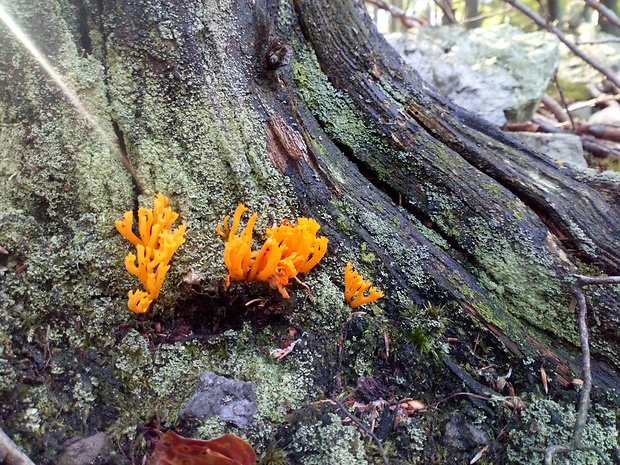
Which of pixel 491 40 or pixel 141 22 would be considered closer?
pixel 141 22

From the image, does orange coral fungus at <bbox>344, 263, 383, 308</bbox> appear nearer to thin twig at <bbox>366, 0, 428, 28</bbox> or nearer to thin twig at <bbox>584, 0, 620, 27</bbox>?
thin twig at <bbox>584, 0, 620, 27</bbox>

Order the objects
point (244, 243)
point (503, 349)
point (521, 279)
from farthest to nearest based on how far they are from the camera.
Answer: point (521, 279)
point (503, 349)
point (244, 243)

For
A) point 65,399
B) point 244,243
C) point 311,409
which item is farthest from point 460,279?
point 65,399

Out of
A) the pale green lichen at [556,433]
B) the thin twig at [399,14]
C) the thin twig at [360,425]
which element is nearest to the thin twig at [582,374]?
the pale green lichen at [556,433]

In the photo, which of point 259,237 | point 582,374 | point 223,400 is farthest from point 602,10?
point 223,400

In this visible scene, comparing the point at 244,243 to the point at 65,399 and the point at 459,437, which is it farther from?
the point at 459,437

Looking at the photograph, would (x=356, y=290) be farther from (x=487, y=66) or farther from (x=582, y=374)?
(x=487, y=66)

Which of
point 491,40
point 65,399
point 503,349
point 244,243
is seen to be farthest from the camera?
point 491,40
